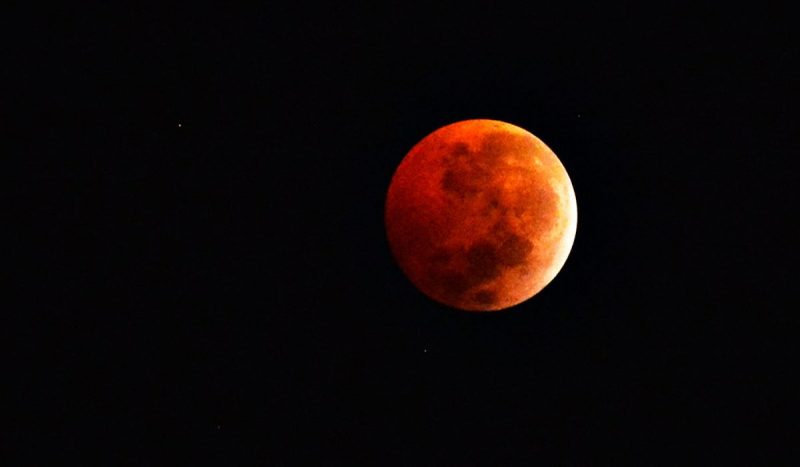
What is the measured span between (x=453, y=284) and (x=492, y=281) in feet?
0.65

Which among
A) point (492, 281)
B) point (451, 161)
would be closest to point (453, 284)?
point (492, 281)

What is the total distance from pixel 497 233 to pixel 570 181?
2.14 ft

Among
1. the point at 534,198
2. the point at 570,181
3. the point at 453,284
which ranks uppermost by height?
the point at 570,181

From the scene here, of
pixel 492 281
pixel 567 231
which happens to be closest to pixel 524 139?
pixel 567 231

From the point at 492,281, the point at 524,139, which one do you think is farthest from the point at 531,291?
the point at 524,139

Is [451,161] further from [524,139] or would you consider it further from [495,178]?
[524,139]

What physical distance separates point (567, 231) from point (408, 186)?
2.84ft

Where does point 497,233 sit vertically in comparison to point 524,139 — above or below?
below

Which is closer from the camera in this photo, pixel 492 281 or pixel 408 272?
pixel 492 281

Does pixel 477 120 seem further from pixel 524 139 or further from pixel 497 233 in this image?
pixel 497 233

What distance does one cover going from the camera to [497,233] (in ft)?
9.84

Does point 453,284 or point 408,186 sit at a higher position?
point 408,186

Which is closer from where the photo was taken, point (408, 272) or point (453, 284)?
point (453, 284)

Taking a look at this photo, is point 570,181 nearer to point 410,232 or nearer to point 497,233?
point 497,233
